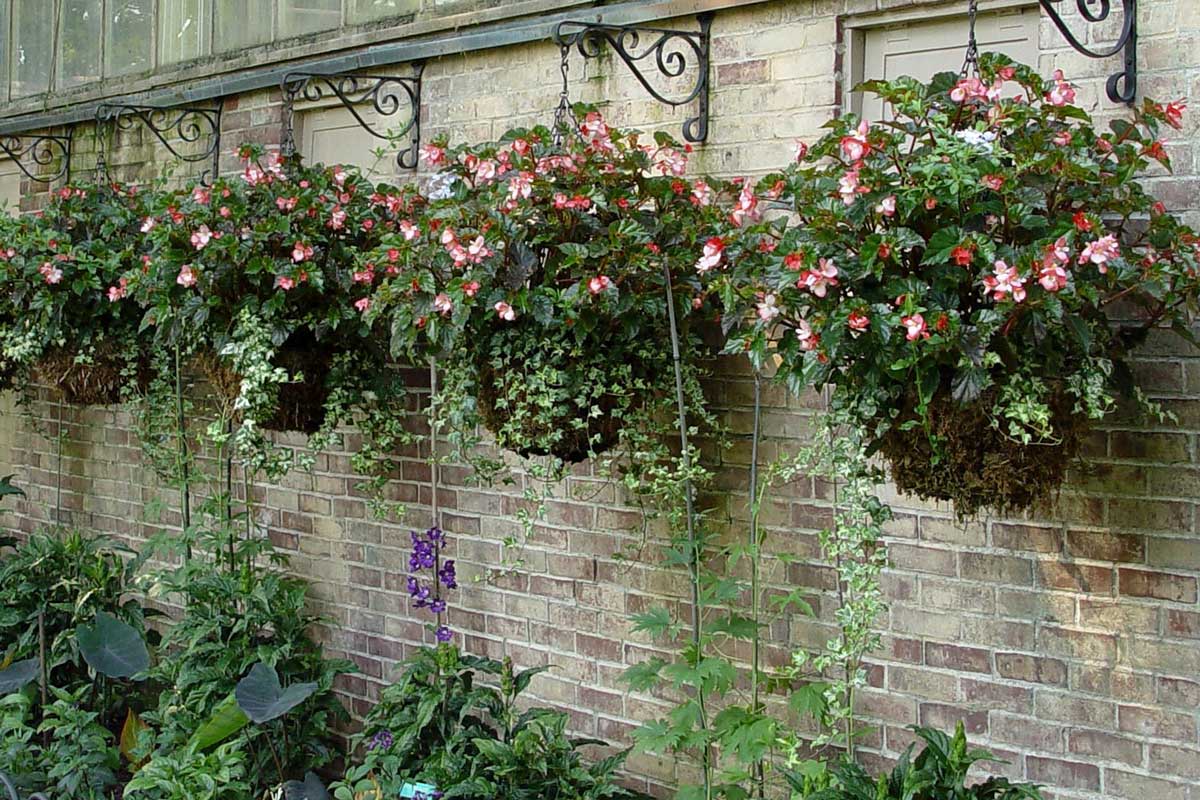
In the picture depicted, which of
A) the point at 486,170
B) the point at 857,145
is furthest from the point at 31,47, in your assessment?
the point at 857,145

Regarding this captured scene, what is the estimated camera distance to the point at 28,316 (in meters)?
4.38

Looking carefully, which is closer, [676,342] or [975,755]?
[975,755]

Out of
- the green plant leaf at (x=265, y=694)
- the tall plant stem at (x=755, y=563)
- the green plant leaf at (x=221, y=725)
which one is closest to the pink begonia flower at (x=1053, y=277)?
the tall plant stem at (x=755, y=563)

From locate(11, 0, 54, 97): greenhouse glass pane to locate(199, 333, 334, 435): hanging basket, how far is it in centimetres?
288

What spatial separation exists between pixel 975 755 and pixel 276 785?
2.10m

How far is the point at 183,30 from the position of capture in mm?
5105

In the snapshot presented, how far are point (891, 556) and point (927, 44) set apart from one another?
117cm

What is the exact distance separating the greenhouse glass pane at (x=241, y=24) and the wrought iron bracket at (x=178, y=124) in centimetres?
24

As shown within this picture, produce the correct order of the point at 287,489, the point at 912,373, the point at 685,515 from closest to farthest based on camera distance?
1. the point at 912,373
2. the point at 685,515
3. the point at 287,489

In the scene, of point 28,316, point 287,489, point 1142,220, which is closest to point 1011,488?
point 1142,220

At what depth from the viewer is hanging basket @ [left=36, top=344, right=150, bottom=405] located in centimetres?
454

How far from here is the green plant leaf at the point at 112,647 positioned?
162 inches

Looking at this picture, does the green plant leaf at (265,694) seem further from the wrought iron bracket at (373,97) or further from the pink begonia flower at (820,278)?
the pink begonia flower at (820,278)

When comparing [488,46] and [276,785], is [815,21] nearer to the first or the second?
[488,46]
